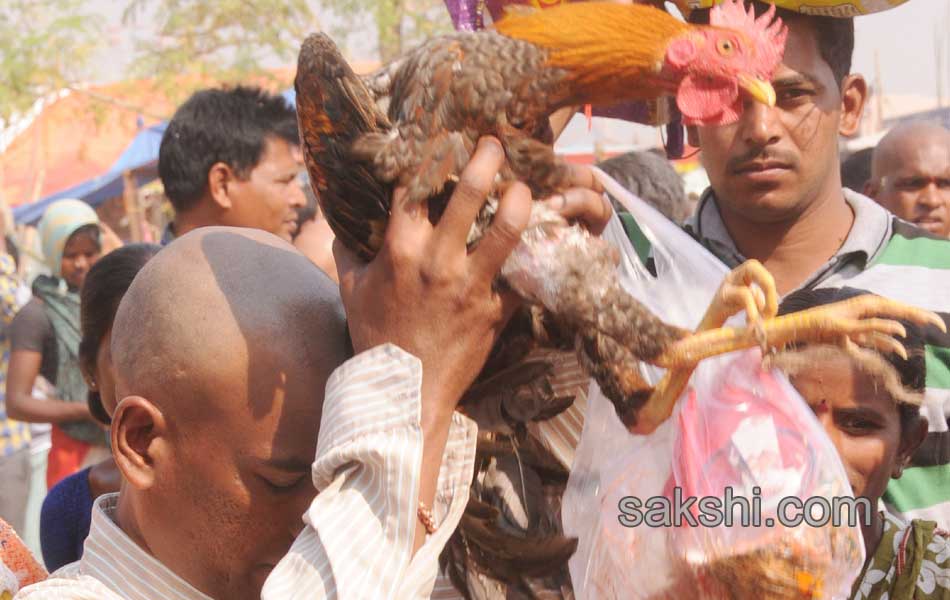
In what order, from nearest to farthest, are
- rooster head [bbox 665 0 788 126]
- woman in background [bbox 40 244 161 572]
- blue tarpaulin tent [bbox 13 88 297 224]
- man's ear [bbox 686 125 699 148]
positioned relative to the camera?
rooster head [bbox 665 0 788 126] < woman in background [bbox 40 244 161 572] < man's ear [bbox 686 125 699 148] < blue tarpaulin tent [bbox 13 88 297 224]

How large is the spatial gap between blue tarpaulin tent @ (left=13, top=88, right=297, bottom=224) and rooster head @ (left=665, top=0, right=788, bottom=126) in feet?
46.5

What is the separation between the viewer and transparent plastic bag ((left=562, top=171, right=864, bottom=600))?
1.45 meters

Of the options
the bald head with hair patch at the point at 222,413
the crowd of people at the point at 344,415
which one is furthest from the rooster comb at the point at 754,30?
the bald head with hair patch at the point at 222,413

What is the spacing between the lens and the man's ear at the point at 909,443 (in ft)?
7.33

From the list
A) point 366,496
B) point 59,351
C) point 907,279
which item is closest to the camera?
point 366,496

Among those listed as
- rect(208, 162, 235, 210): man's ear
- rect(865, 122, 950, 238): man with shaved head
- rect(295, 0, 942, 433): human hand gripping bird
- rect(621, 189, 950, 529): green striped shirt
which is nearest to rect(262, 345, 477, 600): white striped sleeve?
rect(295, 0, 942, 433): human hand gripping bird

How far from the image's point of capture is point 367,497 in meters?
1.34

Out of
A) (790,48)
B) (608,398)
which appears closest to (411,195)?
(608,398)

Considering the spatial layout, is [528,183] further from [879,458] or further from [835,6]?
[835,6]

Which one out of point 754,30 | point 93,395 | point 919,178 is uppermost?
point 754,30

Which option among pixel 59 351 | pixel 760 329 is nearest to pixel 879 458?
pixel 760 329

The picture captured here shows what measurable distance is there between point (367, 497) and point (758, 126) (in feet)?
5.54

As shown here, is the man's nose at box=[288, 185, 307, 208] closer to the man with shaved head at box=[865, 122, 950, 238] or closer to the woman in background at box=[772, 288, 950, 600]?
the woman in background at box=[772, 288, 950, 600]

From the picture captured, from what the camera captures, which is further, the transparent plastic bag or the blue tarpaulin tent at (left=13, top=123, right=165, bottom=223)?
the blue tarpaulin tent at (left=13, top=123, right=165, bottom=223)
